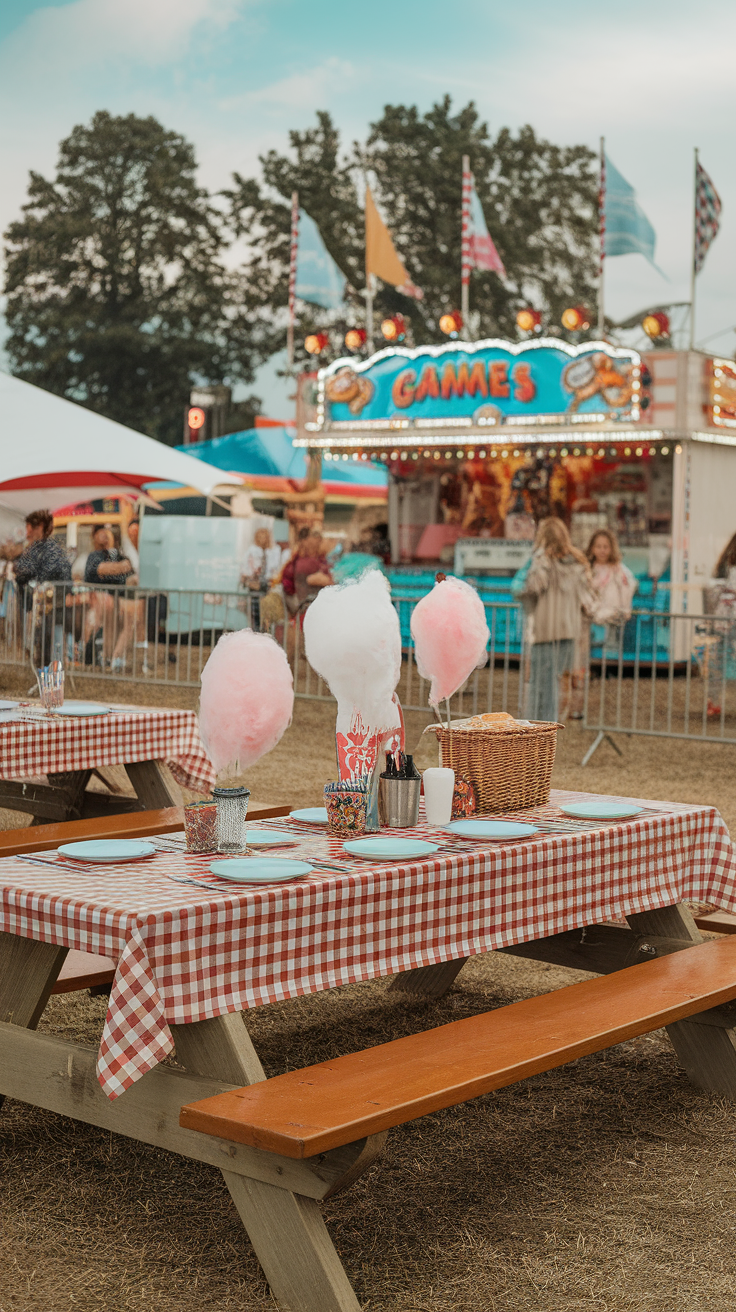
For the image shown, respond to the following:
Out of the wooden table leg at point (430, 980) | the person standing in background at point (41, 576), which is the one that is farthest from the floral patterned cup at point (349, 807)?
the person standing in background at point (41, 576)

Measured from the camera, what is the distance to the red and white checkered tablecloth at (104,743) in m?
5.31

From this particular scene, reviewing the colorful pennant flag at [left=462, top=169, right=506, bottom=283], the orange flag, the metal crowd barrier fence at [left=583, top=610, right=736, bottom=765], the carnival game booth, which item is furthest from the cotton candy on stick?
the orange flag

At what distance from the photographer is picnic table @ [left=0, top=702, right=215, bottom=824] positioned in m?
5.35

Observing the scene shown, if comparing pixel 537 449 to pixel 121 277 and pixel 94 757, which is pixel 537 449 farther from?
pixel 121 277

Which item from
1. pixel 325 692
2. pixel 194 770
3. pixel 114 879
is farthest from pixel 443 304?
pixel 114 879

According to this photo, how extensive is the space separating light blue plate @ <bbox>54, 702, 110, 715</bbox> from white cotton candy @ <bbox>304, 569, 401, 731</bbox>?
103 inches

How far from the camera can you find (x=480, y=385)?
1656 centimetres

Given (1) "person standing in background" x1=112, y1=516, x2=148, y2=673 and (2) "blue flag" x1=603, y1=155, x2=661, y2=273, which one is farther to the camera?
(2) "blue flag" x1=603, y1=155, x2=661, y2=273

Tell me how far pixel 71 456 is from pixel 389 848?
833 centimetres

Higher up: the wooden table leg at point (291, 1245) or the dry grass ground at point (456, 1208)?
the wooden table leg at point (291, 1245)

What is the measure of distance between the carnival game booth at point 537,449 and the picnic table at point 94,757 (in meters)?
10.6

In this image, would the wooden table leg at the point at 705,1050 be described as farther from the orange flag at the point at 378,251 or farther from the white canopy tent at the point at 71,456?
the orange flag at the point at 378,251

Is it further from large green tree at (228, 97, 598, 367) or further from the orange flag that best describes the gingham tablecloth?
large green tree at (228, 97, 598, 367)

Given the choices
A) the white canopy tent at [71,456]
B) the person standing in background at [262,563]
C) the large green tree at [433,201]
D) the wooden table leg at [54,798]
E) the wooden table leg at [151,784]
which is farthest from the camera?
the large green tree at [433,201]
